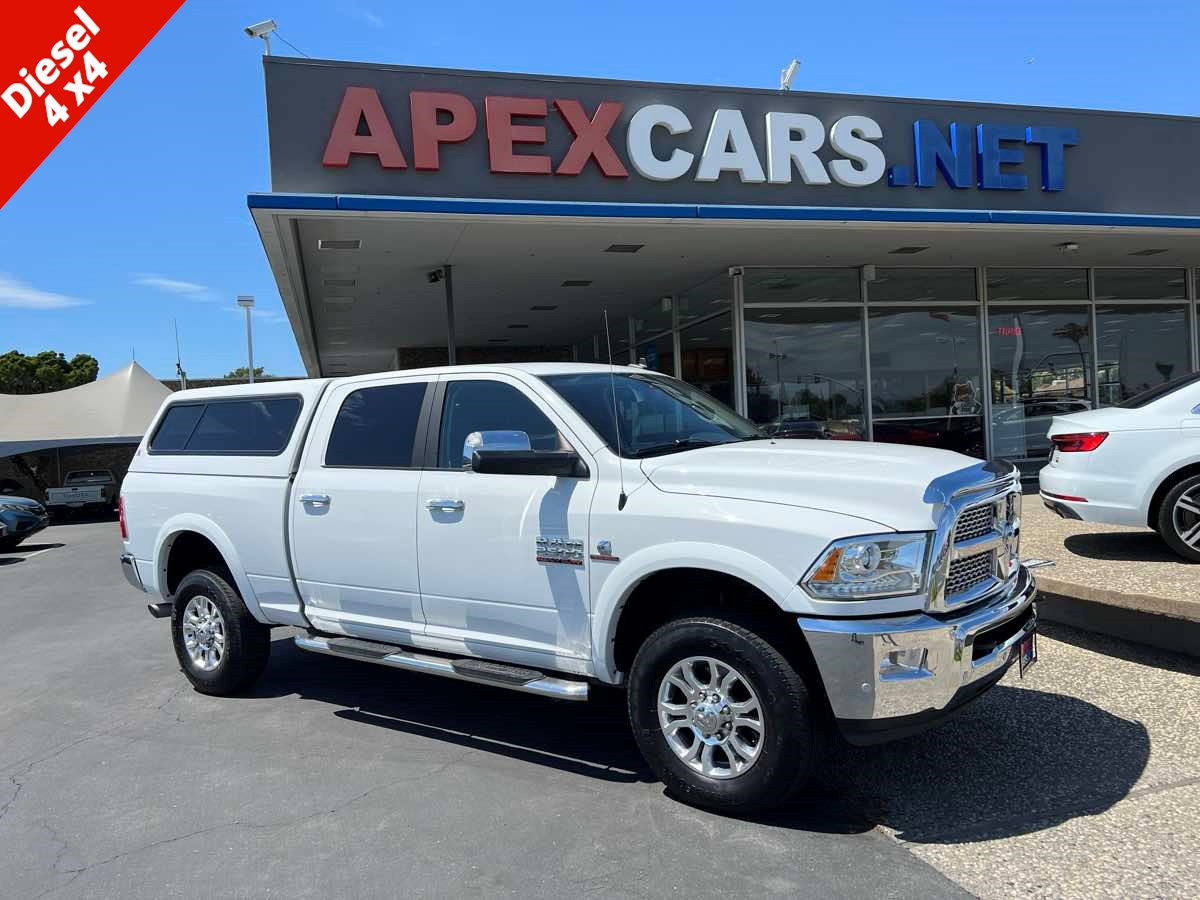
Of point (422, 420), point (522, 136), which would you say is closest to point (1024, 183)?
point (522, 136)

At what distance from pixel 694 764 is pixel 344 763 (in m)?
1.90

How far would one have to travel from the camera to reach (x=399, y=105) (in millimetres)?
9477

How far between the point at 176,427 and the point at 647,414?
3.69m

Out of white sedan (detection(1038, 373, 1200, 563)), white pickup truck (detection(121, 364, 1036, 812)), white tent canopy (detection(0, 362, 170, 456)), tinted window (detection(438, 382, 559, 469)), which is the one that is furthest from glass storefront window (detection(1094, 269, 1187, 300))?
white tent canopy (detection(0, 362, 170, 456))

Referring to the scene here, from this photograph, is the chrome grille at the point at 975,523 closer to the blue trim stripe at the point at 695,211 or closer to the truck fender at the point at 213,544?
the truck fender at the point at 213,544

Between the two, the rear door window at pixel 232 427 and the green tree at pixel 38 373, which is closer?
the rear door window at pixel 232 427

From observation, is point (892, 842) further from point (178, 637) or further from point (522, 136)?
point (522, 136)

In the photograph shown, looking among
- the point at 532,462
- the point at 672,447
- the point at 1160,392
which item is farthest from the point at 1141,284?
the point at 532,462

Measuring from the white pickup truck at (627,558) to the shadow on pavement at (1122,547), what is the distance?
3.37 meters

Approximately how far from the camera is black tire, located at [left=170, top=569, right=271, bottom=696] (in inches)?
219

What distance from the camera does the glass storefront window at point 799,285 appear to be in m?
13.7

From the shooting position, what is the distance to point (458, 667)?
14.4ft

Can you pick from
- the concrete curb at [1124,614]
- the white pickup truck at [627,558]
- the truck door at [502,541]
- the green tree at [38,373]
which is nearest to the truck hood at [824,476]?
the white pickup truck at [627,558]

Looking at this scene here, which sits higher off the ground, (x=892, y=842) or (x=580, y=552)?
(x=580, y=552)
